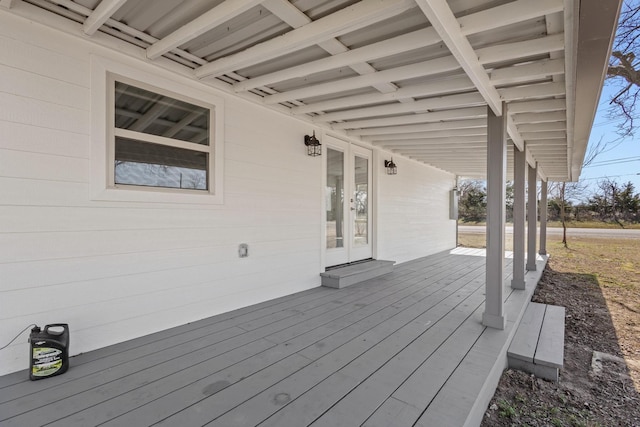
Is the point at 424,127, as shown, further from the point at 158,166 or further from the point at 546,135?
the point at 158,166

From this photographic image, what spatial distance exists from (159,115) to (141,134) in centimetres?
26

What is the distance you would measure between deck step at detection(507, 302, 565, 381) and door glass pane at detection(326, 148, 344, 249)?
8.50ft

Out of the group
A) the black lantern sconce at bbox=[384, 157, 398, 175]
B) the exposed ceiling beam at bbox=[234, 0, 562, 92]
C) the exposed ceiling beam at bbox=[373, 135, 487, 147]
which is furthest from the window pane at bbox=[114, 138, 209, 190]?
the black lantern sconce at bbox=[384, 157, 398, 175]

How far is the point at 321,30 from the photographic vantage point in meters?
1.95

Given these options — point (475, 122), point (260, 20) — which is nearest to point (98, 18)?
point (260, 20)

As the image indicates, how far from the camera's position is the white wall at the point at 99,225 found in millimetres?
1987

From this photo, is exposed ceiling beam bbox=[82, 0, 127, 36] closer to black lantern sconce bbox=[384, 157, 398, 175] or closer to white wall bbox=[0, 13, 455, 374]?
white wall bbox=[0, 13, 455, 374]

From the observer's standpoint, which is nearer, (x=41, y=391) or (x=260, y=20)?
(x=41, y=391)

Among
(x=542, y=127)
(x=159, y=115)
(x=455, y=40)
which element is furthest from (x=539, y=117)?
(x=159, y=115)

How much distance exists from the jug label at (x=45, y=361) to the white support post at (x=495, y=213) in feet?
11.4

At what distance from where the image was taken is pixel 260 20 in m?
2.05

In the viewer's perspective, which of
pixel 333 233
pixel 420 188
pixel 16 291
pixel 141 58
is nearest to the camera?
pixel 16 291

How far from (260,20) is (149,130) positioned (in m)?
1.33

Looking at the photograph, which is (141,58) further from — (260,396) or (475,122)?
(475,122)
